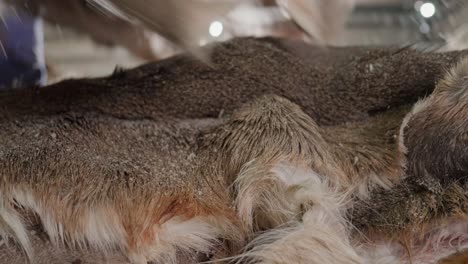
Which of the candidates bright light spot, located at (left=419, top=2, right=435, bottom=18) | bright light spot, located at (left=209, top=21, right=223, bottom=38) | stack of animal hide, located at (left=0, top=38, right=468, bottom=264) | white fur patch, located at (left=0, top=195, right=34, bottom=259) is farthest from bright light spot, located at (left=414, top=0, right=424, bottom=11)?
white fur patch, located at (left=0, top=195, right=34, bottom=259)

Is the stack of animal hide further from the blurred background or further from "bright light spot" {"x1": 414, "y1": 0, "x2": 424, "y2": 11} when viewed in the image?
"bright light spot" {"x1": 414, "y1": 0, "x2": 424, "y2": 11}

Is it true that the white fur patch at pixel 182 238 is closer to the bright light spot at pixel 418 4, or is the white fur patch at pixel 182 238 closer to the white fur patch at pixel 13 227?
the white fur patch at pixel 13 227

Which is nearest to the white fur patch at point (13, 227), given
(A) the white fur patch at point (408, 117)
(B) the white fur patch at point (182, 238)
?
(B) the white fur patch at point (182, 238)

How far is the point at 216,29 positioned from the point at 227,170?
0.18m

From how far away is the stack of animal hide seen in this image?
562 millimetres

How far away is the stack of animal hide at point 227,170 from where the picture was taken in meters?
0.56

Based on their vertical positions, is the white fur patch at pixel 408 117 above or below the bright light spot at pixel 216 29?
below

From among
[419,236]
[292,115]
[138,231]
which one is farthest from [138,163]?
[419,236]

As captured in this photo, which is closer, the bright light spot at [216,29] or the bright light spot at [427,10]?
the bright light spot at [216,29]

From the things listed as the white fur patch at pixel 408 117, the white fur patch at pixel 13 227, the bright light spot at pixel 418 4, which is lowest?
the white fur patch at pixel 408 117

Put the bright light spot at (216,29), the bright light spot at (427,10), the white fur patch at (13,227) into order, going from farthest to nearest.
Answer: the bright light spot at (427,10)
the bright light spot at (216,29)
the white fur patch at (13,227)

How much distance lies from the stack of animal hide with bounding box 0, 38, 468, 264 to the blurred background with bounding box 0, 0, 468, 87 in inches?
2.2

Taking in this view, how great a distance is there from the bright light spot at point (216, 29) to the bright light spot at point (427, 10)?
16.4 inches

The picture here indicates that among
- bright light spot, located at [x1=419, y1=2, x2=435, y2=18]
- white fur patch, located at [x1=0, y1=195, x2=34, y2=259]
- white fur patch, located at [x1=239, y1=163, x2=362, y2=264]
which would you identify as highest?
bright light spot, located at [x1=419, y1=2, x2=435, y2=18]
